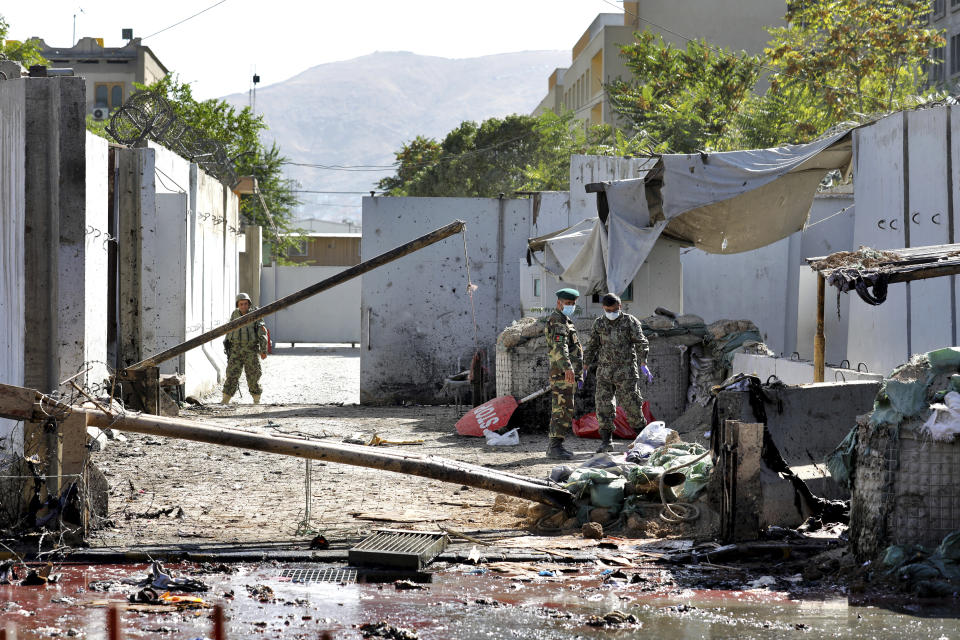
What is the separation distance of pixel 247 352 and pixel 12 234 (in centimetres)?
773

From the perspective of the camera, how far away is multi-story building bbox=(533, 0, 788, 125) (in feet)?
130

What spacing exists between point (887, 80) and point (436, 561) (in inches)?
838

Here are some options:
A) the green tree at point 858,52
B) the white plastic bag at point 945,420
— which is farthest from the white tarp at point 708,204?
the green tree at point 858,52

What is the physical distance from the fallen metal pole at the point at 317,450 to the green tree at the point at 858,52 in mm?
18677

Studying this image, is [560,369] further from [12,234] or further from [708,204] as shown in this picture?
[12,234]

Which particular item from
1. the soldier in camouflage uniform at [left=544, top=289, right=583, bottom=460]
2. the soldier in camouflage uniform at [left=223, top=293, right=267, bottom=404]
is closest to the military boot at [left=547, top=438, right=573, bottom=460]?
the soldier in camouflage uniform at [left=544, top=289, right=583, bottom=460]

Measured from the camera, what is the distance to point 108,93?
55.2 m

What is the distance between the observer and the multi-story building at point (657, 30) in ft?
130

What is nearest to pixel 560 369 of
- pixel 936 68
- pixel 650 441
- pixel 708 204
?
pixel 650 441

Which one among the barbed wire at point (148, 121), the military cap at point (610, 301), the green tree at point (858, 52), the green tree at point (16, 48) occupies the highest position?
the green tree at point (16, 48)

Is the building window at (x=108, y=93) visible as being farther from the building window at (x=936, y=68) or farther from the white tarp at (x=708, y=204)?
the white tarp at (x=708, y=204)

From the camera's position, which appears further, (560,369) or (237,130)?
(237,130)

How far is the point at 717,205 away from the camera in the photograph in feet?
40.0

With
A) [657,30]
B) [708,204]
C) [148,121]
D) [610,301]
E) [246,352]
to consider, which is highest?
[657,30]
